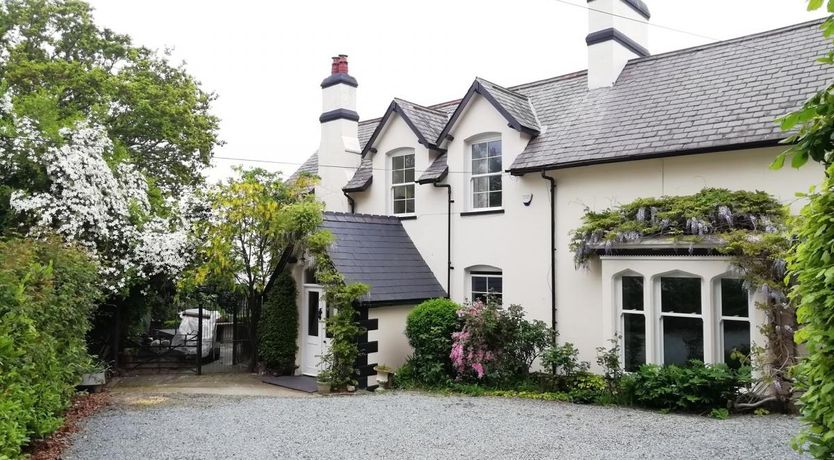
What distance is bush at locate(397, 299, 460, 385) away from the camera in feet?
41.2

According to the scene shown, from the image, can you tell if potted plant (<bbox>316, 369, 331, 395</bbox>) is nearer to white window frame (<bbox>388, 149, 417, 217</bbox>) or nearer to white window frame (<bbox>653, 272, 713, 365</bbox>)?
white window frame (<bbox>388, 149, 417, 217</bbox>)

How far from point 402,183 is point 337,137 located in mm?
3186

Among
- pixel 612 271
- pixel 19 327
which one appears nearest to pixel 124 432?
pixel 19 327

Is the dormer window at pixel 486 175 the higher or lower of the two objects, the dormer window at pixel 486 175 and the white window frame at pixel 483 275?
the higher

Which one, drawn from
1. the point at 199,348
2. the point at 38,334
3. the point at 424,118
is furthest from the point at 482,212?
the point at 38,334

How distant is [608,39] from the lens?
14367 mm

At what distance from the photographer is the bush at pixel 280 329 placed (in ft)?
46.4

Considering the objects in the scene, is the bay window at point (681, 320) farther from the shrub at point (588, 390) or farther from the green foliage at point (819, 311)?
the green foliage at point (819, 311)

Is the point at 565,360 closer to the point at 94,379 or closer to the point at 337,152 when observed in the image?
the point at 94,379

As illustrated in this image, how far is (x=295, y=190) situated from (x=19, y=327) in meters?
9.31

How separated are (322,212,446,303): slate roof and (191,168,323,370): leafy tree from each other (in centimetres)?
86

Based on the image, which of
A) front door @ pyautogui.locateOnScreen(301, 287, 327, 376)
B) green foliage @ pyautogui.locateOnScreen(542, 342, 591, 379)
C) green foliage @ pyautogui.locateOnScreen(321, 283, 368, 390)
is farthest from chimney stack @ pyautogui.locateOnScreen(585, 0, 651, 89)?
front door @ pyautogui.locateOnScreen(301, 287, 327, 376)

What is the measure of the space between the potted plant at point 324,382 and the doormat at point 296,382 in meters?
0.18

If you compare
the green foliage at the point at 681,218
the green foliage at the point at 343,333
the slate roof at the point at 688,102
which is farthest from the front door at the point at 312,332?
the green foliage at the point at 681,218
